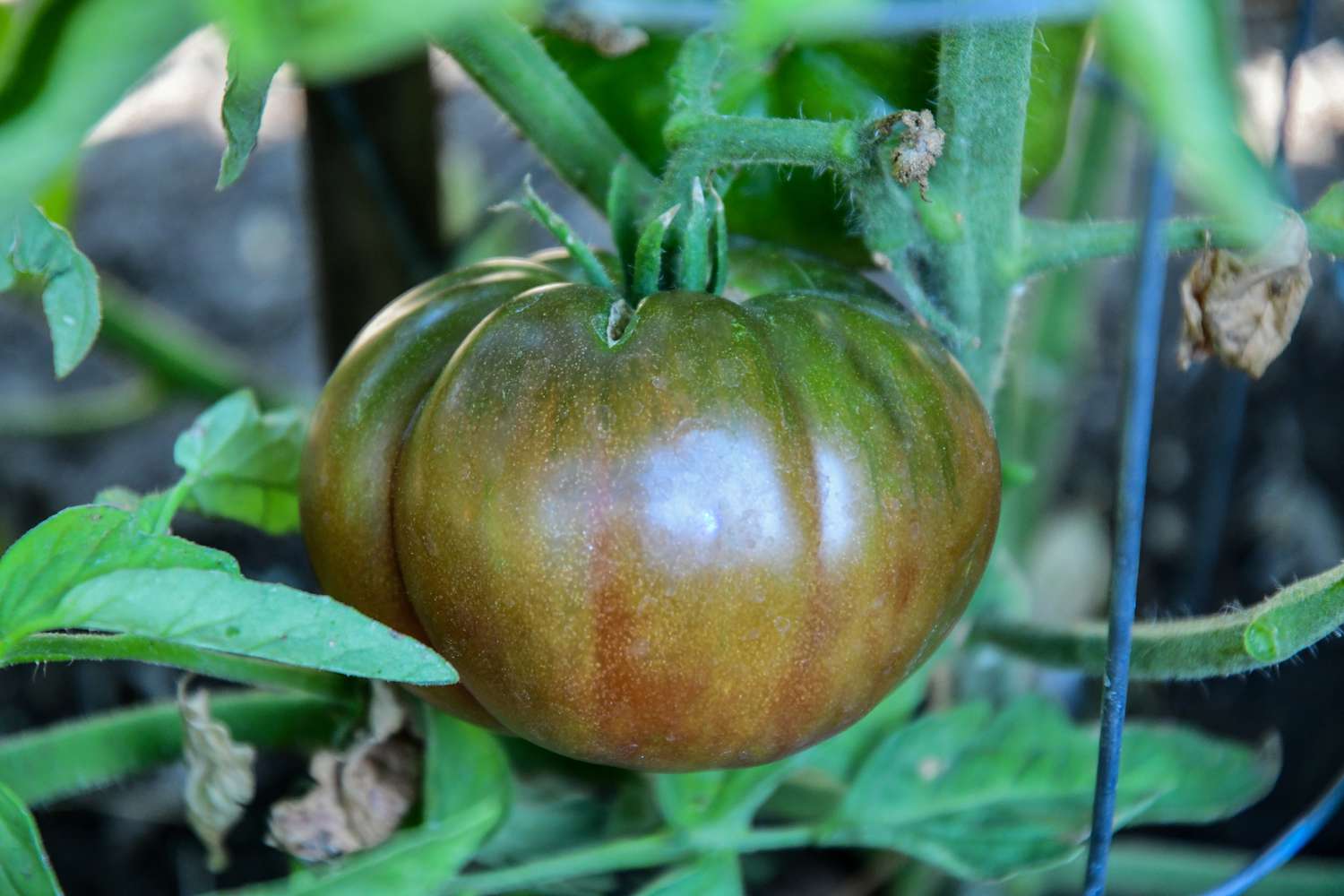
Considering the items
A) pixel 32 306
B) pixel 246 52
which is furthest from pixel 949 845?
pixel 32 306

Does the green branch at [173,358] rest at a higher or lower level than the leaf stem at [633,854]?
higher

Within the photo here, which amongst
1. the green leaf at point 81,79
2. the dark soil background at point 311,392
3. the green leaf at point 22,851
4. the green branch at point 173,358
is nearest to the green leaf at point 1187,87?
the green leaf at point 81,79

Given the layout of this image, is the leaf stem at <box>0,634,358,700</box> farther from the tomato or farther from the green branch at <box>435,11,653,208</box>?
the green branch at <box>435,11,653,208</box>

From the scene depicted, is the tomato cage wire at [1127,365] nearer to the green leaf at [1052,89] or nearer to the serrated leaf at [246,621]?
the green leaf at [1052,89]

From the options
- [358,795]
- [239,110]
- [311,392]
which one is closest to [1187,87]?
[239,110]

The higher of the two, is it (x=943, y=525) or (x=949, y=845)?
(x=943, y=525)

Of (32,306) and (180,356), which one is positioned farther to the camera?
(32,306)

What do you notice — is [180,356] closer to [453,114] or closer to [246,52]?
[453,114]
